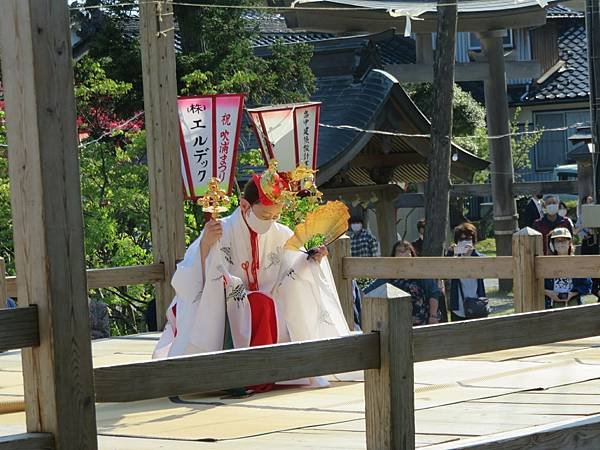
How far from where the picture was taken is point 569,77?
29.4 m

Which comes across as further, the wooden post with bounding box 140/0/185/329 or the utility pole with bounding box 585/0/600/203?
the utility pole with bounding box 585/0/600/203

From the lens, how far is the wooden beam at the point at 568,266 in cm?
859

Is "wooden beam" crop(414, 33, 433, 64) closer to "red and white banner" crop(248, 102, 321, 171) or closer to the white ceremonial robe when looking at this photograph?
"red and white banner" crop(248, 102, 321, 171)

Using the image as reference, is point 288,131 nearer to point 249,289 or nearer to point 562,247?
point 562,247

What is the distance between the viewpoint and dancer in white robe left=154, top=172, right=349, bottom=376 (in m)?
7.23

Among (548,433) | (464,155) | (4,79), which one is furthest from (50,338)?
(464,155)

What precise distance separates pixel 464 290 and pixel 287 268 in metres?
3.95

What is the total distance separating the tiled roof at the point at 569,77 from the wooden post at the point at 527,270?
20.2m

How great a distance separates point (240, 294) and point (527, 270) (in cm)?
259

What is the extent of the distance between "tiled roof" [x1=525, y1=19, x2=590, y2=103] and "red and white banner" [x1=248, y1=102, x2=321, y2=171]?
744 inches

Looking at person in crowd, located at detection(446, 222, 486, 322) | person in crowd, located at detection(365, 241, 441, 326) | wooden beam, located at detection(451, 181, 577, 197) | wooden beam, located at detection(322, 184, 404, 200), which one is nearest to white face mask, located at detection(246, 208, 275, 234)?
person in crowd, located at detection(365, 241, 441, 326)

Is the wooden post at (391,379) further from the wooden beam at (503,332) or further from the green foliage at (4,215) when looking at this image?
the green foliage at (4,215)

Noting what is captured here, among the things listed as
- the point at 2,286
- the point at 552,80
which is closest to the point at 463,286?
the point at 2,286

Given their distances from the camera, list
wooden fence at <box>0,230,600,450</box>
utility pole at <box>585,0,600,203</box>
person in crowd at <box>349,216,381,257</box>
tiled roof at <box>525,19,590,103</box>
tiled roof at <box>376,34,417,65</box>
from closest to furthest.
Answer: wooden fence at <box>0,230,600,450</box>
person in crowd at <box>349,216,381,257</box>
utility pole at <box>585,0,600,203</box>
tiled roof at <box>376,34,417,65</box>
tiled roof at <box>525,19,590,103</box>
